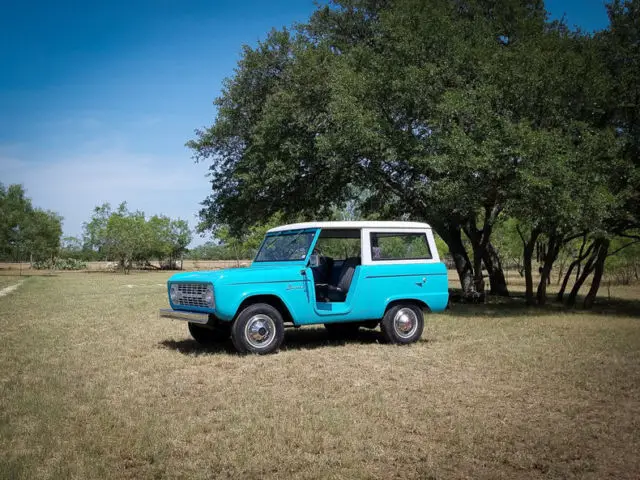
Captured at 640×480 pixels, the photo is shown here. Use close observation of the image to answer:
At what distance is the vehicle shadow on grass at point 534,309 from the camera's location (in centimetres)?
1802

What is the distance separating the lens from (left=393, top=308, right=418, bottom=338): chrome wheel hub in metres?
10.4

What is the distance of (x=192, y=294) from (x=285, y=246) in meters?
1.88

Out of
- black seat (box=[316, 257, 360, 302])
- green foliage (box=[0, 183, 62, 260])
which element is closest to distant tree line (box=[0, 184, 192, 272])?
green foliage (box=[0, 183, 62, 260])

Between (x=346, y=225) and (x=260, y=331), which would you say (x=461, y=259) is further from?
(x=260, y=331)

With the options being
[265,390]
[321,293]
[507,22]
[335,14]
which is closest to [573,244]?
[507,22]

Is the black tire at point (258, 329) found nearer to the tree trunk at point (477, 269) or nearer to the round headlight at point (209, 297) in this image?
the round headlight at point (209, 297)

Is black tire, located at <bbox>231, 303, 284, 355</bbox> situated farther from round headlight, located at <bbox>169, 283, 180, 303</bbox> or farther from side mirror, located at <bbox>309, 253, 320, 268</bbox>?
round headlight, located at <bbox>169, 283, 180, 303</bbox>

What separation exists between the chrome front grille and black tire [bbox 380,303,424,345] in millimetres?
3314

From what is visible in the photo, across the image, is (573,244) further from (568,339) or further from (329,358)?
(329,358)

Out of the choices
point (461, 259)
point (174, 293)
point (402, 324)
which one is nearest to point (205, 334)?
point (174, 293)

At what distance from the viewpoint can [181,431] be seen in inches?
207

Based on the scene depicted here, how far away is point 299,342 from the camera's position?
1086cm

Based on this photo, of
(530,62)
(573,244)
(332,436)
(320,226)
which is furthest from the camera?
(573,244)

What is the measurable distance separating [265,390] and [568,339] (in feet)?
24.4
